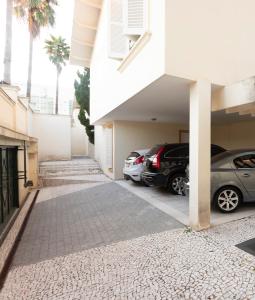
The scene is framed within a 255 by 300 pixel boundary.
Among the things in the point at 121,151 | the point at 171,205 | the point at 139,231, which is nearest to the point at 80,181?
the point at 121,151

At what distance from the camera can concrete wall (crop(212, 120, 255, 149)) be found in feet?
30.7

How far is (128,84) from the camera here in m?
5.82

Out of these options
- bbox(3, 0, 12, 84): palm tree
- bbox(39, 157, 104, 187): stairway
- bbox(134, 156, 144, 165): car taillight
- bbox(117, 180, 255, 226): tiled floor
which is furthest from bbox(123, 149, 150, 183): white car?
bbox(3, 0, 12, 84): palm tree

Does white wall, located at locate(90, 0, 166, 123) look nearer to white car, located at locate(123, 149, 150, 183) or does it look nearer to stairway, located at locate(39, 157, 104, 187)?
white car, located at locate(123, 149, 150, 183)

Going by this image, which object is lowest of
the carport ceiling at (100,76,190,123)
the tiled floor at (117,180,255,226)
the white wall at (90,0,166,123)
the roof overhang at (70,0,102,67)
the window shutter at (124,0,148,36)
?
the tiled floor at (117,180,255,226)

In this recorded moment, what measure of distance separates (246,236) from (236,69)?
136 inches

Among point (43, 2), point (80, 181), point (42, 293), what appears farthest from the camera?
point (43, 2)

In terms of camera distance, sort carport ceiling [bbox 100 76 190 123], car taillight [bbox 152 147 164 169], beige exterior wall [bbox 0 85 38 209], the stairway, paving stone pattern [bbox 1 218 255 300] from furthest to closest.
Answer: the stairway
car taillight [bbox 152 147 164 169]
beige exterior wall [bbox 0 85 38 209]
carport ceiling [bbox 100 76 190 123]
paving stone pattern [bbox 1 218 255 300]

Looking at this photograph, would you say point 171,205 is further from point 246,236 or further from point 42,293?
point 42,293

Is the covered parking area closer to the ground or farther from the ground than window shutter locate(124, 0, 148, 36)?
closer to the ground

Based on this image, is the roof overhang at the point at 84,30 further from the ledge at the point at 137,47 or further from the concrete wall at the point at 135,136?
the ledge at the point at 137,47

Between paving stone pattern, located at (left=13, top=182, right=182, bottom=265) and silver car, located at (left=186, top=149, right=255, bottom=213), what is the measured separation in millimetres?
1284

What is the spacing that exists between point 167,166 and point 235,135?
16.4ft

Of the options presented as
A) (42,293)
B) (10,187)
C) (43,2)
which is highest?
(43,2)
